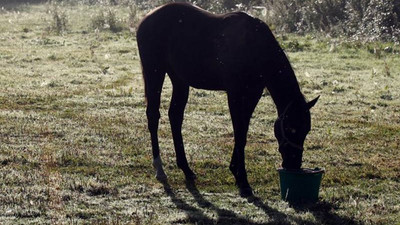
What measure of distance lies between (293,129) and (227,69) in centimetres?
90

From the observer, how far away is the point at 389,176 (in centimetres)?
845

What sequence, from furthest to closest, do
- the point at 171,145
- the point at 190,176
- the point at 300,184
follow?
1. the point at 171,145
2. the point at 190,176
3. the point at 300,184

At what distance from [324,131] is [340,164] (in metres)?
1.79

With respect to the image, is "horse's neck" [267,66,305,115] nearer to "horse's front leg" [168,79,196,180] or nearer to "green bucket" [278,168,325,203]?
"green bucket" [278,168,325,203]

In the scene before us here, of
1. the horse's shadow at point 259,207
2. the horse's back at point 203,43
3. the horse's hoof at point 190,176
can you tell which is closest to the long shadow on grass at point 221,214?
the horse's shadow at point 259,207

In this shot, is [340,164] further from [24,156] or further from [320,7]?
[320,7]

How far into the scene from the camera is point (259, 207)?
720 centimetres

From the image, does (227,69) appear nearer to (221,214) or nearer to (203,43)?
(203,43)

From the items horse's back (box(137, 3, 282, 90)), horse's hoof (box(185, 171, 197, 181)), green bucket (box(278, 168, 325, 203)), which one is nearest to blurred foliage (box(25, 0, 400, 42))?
horse's back (box(137, 3, 282, 90))

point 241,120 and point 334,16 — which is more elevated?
point 241,120

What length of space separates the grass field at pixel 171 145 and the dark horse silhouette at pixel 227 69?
1.66 feet

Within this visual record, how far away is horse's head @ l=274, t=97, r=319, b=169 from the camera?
718 cm

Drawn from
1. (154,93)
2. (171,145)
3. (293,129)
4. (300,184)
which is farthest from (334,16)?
(300,184)

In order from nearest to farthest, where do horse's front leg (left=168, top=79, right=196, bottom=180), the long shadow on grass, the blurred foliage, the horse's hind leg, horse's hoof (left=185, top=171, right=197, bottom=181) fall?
the long shadow on grass, horse's hoof (left=185, top=171, right=197, bottom=181), the horse's hind leg, horse's front leg (left=168, top=79, right=196, bottom=180), the blurred foliage
